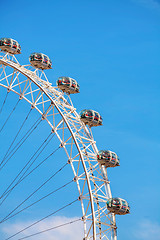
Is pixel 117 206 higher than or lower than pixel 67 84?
lower

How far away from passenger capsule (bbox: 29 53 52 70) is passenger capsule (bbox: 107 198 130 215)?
13623mm

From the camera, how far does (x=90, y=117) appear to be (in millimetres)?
54406

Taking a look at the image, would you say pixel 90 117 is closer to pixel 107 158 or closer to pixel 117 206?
pixel 107 158

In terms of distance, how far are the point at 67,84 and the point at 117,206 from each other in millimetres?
12008

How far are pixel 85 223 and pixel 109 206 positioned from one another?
260 cm

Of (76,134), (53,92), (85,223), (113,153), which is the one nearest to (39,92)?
(53,92)

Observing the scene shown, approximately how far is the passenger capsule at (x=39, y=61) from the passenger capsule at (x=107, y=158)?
951 centimetres

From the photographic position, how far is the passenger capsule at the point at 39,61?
175ft

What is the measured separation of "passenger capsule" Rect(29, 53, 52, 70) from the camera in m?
53.4

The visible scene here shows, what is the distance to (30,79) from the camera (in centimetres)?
5084

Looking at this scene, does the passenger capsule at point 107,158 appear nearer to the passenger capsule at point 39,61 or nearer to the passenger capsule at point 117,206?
the passenger capsule at point 117,206

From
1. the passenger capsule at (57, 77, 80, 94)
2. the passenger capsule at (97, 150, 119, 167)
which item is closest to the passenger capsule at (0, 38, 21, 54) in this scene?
the passenger capsule at (57, 77, 80, 94)

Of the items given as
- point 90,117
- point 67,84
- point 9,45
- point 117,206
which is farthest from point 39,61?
point 117,206

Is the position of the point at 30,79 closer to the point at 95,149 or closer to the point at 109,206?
the point at 95,149
